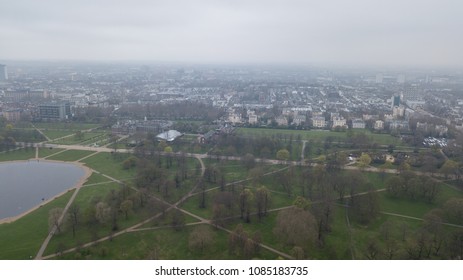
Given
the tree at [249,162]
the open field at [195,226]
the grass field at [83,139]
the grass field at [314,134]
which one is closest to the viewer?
the open field at [195,226]

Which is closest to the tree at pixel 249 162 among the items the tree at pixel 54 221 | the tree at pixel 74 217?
the tree at pixel 74 217

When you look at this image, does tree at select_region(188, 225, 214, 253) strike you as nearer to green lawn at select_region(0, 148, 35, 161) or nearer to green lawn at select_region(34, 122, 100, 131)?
green lawn at select_region(0, 148, 35, 161)

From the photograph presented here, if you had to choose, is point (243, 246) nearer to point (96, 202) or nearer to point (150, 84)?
point (96, 202)

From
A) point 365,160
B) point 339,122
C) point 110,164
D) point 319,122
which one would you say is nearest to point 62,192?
point 110,164

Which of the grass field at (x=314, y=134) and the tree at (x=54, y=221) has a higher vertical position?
the grass field at (x=314, y=134)

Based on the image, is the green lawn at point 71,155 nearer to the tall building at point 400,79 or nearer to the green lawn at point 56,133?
the green lawn at point 56,133

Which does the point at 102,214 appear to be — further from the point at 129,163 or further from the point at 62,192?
the point at 129,163

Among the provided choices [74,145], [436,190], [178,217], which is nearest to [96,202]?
[178,217]
